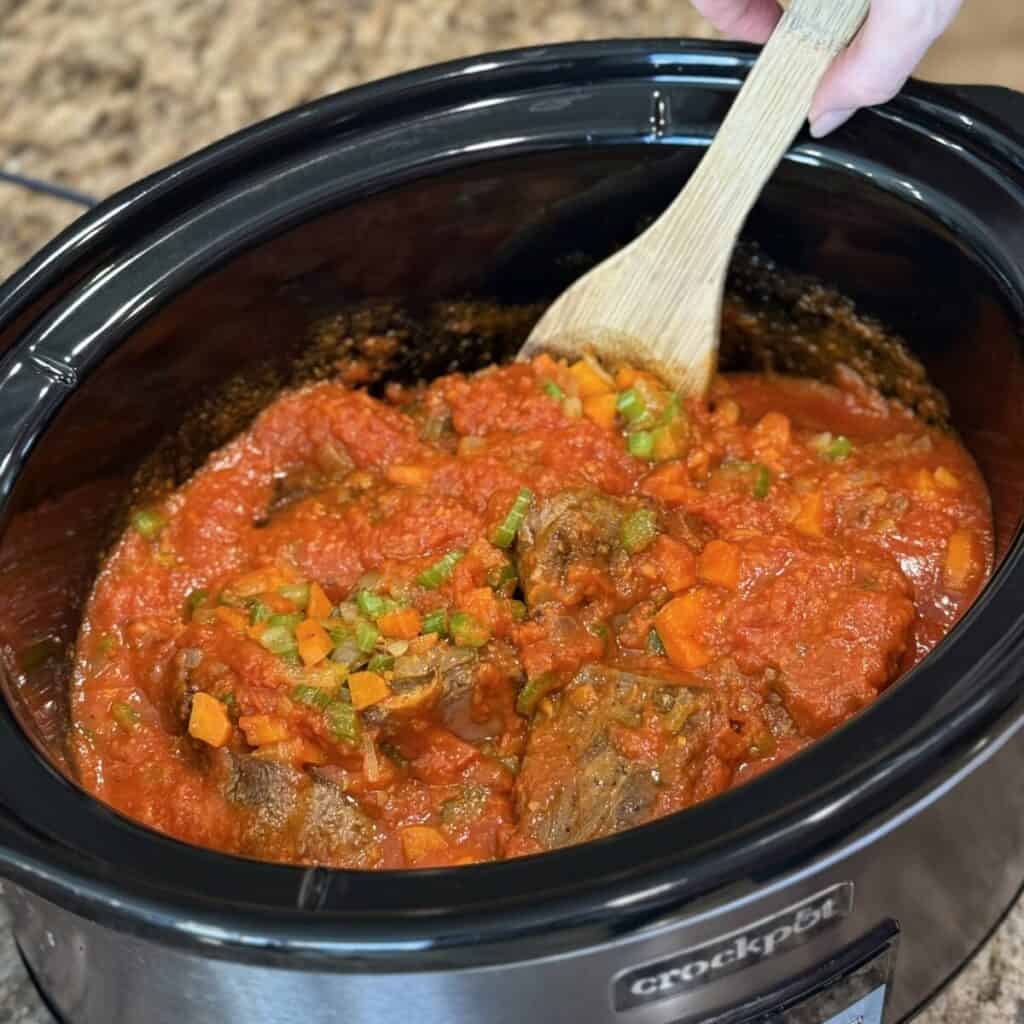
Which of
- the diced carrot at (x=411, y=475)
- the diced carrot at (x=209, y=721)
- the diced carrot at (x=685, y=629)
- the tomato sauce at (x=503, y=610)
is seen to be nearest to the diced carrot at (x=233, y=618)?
the tomato sauce at (x=503, y=610)

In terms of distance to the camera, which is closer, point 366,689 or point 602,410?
point 366,689

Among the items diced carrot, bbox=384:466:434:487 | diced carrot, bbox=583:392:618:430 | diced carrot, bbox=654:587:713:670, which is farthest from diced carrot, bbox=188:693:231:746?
diced carrot, bbox=583:392:618:430

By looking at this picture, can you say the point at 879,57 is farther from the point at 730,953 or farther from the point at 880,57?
the point at 730,953

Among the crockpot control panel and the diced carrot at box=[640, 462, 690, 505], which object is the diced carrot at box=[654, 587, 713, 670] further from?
the crockpot control panel

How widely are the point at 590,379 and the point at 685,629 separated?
44cm

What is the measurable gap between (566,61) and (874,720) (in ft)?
3.52

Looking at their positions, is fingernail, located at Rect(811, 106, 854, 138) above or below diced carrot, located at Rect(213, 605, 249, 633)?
above

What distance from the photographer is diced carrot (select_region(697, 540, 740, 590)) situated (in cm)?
163

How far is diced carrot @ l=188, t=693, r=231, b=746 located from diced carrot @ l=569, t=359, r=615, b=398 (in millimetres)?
659

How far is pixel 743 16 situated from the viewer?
1881mm

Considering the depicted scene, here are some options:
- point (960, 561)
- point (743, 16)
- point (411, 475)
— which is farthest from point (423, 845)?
point (743, 16)

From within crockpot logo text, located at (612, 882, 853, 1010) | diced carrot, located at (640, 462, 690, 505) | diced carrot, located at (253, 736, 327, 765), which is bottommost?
crockpot logo text, located at (612, 882, 853, 1010)

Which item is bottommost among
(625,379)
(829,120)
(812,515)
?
(812,515)

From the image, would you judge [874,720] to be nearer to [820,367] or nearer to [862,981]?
[862,981]
